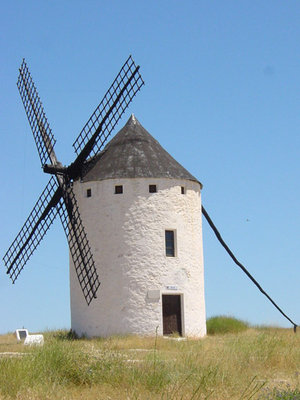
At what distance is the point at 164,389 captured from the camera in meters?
12.4

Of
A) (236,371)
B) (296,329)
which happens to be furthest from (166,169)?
(236,371)

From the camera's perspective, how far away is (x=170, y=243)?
24984 millimetres

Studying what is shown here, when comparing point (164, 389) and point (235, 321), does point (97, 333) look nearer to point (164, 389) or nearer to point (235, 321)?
point (235, 321)

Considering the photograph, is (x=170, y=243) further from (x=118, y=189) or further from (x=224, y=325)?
(x=224, y=325)

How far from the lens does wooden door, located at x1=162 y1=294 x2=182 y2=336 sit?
24.6 meters

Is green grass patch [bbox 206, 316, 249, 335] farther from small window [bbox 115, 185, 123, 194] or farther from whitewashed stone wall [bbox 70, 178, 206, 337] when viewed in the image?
small window [bbox 115, 185, 123, 194]

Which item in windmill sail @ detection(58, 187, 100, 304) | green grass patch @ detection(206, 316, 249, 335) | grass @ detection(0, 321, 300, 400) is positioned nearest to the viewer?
grass @ detection(0, 321, 300, 400)

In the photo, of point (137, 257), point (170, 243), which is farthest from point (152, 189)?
point (137, 257)

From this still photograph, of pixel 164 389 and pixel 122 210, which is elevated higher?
pixel 122 210

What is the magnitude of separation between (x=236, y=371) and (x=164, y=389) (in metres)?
2.33

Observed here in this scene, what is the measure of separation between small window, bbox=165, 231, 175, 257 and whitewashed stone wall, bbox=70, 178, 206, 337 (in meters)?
0.22

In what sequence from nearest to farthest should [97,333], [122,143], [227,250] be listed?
[97,333] < [122,143] < [227,250]

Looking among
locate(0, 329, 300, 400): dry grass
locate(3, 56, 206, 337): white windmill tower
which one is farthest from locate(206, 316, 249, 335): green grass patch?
locate(0, 329, 300, 400): dry grass

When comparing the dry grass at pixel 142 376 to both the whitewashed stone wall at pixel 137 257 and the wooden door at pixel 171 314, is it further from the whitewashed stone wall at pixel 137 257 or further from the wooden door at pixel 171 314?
the wooden door at pixel 171 314
